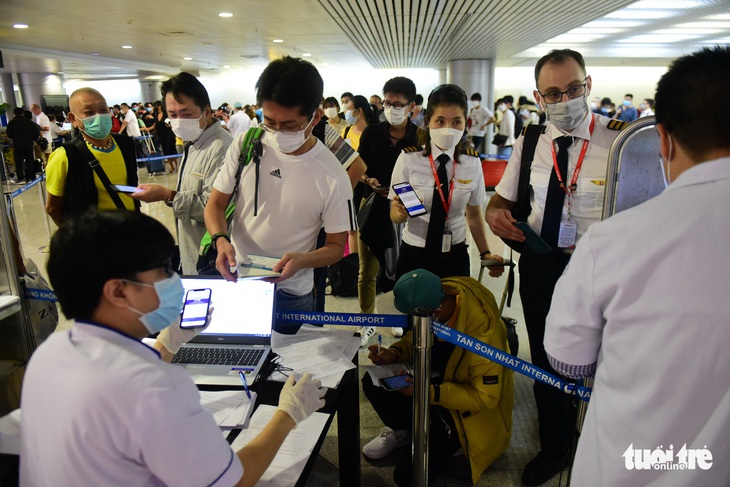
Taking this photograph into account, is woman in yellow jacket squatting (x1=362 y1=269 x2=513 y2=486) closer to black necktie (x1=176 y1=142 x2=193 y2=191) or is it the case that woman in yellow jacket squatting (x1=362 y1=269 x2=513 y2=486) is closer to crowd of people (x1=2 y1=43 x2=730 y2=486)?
crowd of people (x1=2 y1=43 x2=730 y2=486)

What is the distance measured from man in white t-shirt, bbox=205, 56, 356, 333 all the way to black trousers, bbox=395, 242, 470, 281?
704mm

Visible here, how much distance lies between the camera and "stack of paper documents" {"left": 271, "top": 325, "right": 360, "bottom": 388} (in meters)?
1.70

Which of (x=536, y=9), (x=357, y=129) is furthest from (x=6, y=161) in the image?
(x=536, y=9)

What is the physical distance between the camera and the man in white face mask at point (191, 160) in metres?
2.49

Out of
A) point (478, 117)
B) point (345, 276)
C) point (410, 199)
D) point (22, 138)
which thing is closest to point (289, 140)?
point (410, 199)

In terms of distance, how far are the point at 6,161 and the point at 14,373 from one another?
1163 cm

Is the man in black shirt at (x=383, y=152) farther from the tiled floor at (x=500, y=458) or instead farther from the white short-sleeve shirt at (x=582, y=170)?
the white short-sleeve shirt at (x=582, y=170)

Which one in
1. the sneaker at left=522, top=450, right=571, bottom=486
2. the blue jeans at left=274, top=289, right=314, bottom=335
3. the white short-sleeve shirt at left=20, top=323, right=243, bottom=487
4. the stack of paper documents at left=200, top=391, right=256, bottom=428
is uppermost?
the white short-sleeve shirt at left=20, top=323, right=243, bottom=487

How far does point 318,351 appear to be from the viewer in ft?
6.04

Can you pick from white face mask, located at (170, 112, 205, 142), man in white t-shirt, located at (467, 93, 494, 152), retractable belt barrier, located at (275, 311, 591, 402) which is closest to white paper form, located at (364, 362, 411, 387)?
retractable belt barrier, located at (275, 311, 591, 402)

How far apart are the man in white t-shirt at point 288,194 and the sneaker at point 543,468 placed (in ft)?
4.11

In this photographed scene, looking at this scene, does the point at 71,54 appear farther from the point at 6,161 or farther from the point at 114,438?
the point at 114,438

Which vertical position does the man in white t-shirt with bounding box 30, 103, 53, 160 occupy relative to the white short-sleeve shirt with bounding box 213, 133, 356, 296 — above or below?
above

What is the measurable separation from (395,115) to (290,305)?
173 cm
